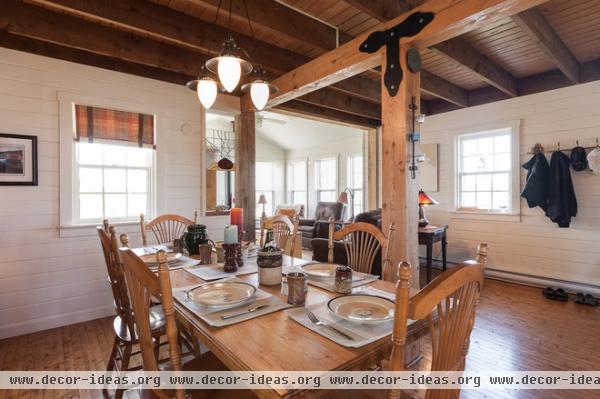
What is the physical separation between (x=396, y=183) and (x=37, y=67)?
3.39 m

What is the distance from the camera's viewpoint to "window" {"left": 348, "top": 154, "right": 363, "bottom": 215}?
7.28 m

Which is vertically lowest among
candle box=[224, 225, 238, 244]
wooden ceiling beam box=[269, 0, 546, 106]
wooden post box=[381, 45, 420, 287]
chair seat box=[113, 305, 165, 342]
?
chair seat box=[113, 305, 165, 342]

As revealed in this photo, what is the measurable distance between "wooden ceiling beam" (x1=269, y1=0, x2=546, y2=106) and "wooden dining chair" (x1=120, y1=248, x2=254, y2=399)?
2190 millimetres

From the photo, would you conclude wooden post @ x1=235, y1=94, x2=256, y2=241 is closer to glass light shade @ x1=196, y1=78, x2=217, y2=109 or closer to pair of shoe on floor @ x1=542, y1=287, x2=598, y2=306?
glass light shade @ x1=196, y1=78, x2=217, y2=109

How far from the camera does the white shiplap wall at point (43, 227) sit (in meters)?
2.69

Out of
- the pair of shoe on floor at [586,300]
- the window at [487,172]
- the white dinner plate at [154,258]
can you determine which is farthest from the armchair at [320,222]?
the white dinner plate at [154,258]

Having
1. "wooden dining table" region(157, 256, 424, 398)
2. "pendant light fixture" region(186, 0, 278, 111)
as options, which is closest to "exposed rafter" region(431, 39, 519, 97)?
"pendant light fixture" region(186, 0, 278, 111)

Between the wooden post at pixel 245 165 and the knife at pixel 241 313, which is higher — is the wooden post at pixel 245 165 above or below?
above

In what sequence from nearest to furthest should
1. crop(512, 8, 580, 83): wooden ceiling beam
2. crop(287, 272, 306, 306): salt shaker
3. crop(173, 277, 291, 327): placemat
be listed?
crop(173, 277, 291, 327): placemat
crop(287, 272, 306, 306): salt shaker
crop(512, 8, 580, 83): wooden ceiling beam

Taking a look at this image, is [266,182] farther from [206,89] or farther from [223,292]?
[223,292]

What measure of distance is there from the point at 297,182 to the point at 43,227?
6852mm

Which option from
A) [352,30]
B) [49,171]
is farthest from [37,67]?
[352,30]

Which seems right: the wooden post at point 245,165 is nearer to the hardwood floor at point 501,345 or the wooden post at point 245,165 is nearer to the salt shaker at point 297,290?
the hardwood floor at point 501,345

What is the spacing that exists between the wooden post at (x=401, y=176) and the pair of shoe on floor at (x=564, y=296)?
8.15 feet
